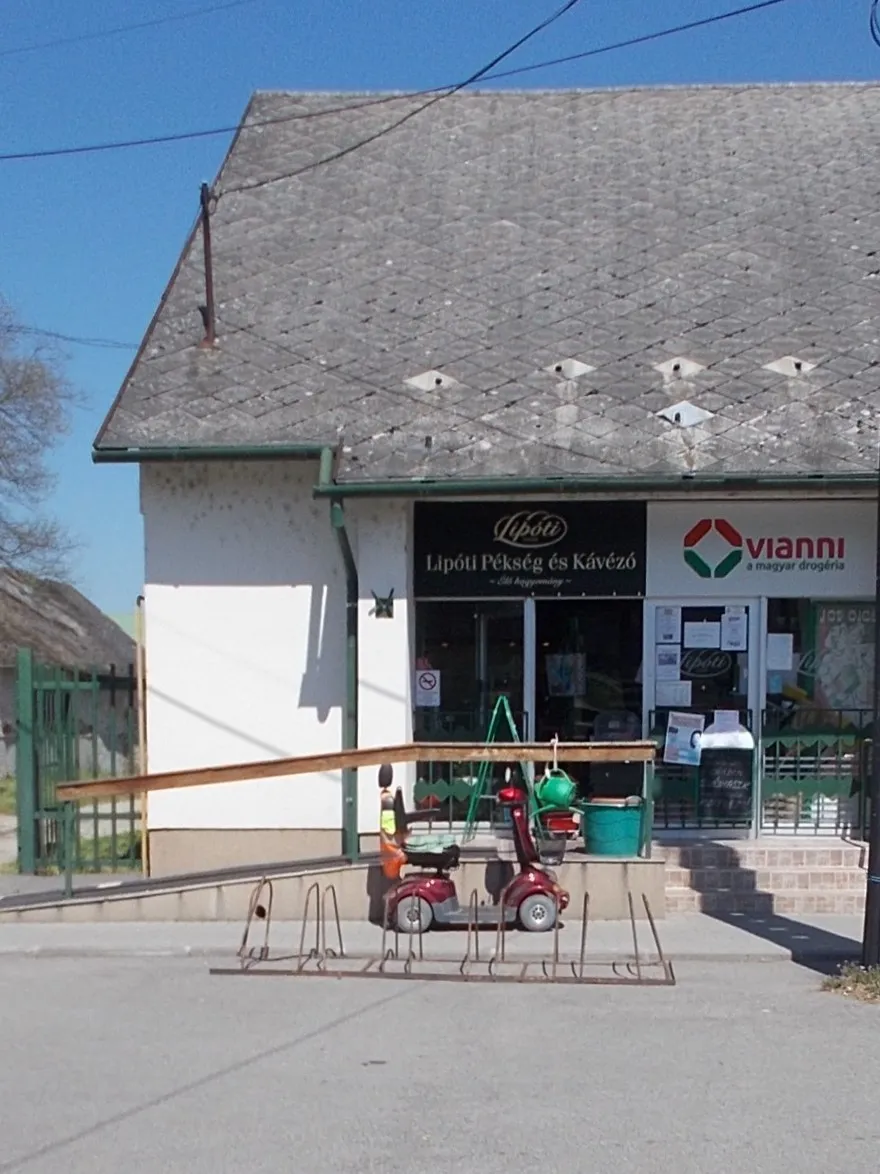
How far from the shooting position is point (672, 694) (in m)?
12.6

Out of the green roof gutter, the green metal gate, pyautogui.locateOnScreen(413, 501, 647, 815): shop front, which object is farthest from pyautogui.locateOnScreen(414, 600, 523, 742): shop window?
the green metal gate

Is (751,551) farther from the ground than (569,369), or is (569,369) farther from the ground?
(569,369)


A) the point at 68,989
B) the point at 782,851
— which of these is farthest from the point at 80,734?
the point at 782,851

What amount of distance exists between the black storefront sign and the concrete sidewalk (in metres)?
3.11

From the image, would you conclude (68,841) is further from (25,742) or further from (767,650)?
(767,650)

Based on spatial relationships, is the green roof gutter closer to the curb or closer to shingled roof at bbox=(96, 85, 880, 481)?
shingled roof at bbox=(96, 85, 880, 481)

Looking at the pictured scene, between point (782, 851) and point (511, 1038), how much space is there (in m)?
4.71

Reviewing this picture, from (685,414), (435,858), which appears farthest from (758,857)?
(685,414)

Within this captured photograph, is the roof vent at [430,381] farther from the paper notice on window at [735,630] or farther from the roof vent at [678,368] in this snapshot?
the paper notice on window at [735,630]

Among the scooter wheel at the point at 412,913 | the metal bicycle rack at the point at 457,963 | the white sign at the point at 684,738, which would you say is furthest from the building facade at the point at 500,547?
the metal bicycle rack at the point at 457,963

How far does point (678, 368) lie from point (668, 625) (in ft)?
Result: 8.16

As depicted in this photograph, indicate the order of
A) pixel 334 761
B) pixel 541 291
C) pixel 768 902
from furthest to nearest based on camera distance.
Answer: pixel 541 291 → pixel 768 902 → pixel 334 761

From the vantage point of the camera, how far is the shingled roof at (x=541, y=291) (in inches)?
484

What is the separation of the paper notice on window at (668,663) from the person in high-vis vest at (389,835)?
3.21m
